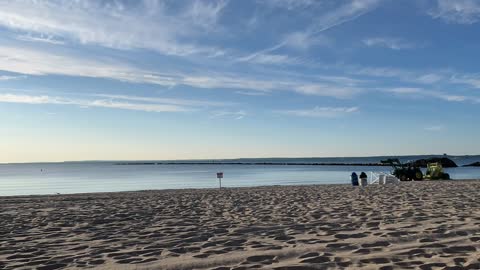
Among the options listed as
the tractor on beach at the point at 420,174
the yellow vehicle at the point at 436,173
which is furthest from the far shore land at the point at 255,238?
the tractor on beach at the point at 420,174

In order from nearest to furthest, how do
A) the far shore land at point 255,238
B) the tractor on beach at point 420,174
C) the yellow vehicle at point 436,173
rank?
A: the far shore land at point 255,238, the yellow vehicle at point 436,173, the tractor on beach at point 420,174

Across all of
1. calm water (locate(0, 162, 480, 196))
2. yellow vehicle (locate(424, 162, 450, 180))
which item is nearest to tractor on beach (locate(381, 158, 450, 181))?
yellow vehicle (locate(424, 162, 450, 180))

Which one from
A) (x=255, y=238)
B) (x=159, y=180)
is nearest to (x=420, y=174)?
(x=255, y=238)

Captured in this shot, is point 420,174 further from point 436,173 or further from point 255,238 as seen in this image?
point 255,238

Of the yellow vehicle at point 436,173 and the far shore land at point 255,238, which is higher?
the yellow vehicle at point 436,173

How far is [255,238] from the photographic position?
21.4 feet

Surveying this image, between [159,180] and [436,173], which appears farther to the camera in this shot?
[159,180]

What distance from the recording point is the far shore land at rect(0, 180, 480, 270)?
507cm

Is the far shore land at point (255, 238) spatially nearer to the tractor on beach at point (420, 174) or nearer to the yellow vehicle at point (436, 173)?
the yellow vehicle at point (436, 173)

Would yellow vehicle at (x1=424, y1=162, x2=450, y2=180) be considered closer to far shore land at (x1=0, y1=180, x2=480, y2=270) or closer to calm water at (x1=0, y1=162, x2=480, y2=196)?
calm water at (x1=0, y1=162, x2=480, y2=196)

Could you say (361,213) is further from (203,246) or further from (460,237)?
(203,246)

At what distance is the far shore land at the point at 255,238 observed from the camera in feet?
16.6

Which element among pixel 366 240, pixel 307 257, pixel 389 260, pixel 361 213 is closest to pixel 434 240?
pixel 366 240

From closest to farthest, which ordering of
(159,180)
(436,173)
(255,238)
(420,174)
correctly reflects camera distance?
(255,238), (436,173), (420,174), (159,180)
